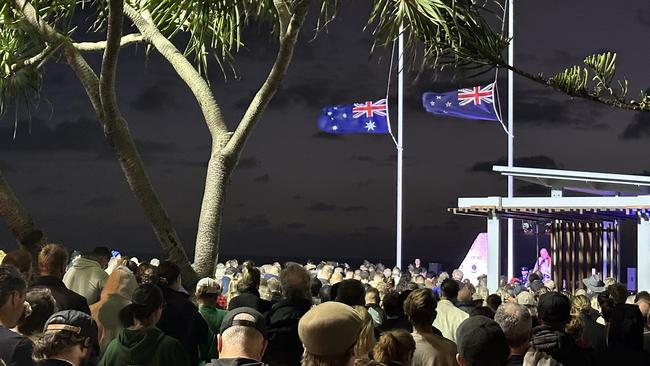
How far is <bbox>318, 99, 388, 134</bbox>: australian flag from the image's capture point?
29172 millimetres

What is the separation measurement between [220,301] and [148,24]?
303 centimetres

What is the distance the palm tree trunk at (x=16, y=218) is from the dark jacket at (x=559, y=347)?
5585 millimetres

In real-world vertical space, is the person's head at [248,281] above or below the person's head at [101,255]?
below

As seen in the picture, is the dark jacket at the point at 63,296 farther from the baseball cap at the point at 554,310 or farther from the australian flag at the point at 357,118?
the australian flag at the point at 357,118

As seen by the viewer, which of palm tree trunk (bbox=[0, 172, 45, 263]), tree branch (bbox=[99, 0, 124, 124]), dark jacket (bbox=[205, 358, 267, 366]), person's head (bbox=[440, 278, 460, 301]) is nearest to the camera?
dark jacket (bbox=[205, 358, 267, 366])

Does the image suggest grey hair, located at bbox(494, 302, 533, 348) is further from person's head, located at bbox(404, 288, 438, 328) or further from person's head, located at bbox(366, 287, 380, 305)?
person's head, located at bbox(366, 287, 380, 305)

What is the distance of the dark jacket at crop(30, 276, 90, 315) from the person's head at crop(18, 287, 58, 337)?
3.52 ft

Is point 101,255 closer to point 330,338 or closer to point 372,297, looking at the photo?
point 372,297

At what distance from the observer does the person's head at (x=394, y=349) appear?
17.0ft

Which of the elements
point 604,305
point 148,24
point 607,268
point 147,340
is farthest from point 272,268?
point 607,268

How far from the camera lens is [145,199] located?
9031 millimetres

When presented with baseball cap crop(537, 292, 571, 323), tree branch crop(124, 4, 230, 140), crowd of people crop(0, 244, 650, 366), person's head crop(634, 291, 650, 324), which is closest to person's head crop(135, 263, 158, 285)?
crowd of people crop(0, 244, 650, 366)

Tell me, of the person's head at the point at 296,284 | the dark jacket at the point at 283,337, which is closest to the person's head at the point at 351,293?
the person's head at the point at 296,284

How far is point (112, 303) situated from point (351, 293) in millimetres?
1782
